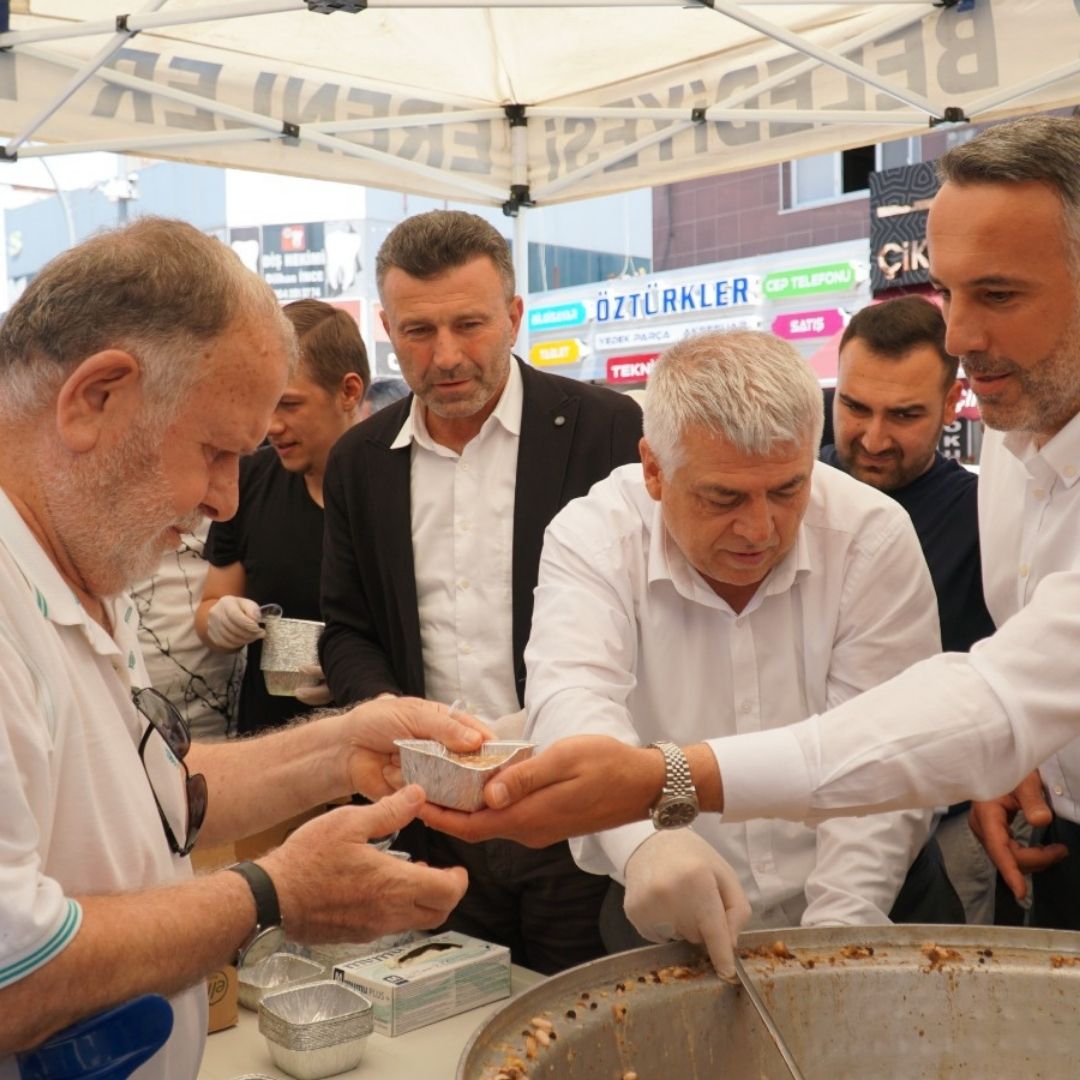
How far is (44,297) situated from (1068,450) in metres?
1.56

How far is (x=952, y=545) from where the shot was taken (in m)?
2.89

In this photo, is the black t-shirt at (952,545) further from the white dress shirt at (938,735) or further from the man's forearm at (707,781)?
the man's forearm at (707,781)

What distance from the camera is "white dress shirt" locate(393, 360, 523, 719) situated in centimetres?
297

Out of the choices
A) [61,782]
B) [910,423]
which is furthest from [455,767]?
[910,423]

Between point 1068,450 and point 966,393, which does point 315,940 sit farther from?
point 966,393

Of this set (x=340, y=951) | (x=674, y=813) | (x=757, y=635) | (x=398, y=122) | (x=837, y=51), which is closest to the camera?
(x=674, y=813)

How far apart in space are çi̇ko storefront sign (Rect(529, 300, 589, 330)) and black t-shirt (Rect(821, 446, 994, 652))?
9.56 meters

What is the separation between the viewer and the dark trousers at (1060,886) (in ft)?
7.10

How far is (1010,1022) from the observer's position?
1563 millimetres

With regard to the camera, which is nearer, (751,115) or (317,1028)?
(317,1028)

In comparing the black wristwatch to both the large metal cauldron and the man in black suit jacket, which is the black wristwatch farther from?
the man in black suit jacket

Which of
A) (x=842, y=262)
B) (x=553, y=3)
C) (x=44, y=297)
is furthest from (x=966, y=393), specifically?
(x=44, y=297)

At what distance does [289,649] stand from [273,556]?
436 millimetres

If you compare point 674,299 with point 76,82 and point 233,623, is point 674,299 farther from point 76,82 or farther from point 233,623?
point 233,623
